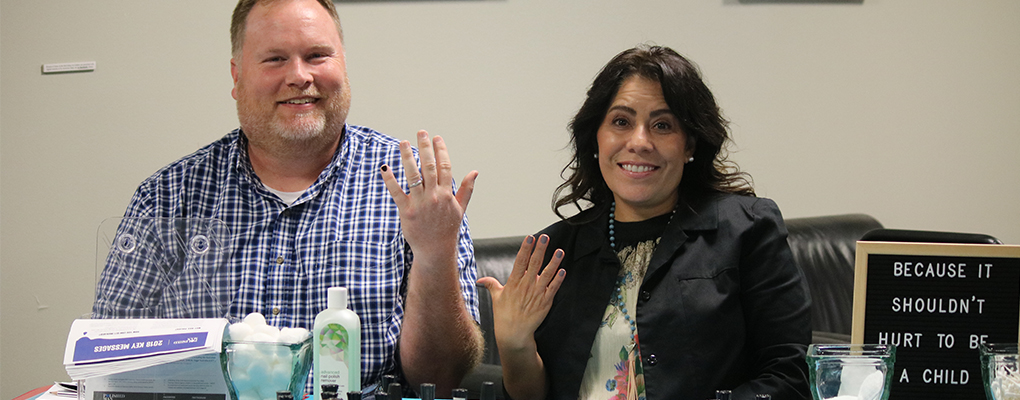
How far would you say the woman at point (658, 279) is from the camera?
1.40m

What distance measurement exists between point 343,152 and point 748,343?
100cm

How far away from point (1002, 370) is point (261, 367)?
0.89 m

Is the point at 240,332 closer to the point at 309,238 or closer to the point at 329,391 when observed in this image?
the point at 329,391

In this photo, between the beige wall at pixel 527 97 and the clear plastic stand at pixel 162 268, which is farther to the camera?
the beige wall at pixel 527 97

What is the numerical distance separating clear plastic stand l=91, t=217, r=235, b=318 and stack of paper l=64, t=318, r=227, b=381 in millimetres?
71

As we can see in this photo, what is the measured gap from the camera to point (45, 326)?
2.81 m

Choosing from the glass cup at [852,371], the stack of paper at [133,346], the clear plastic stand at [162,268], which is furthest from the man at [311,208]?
the glass cup at [852,371]

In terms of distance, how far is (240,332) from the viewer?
1.00m

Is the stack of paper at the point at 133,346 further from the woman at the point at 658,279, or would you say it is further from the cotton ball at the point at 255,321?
the woman at the point at 658,279

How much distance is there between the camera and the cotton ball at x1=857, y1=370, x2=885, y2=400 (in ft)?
2.90

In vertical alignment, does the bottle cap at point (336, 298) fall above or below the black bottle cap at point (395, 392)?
above

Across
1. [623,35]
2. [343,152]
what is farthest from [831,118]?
[343,152]

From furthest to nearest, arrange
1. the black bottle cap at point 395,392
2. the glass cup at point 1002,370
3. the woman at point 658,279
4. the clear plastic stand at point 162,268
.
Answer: the woman at point 658,279
the clear plastic stand at point 162,268
the black bottle cap at point 395,392
the glass cup at point 1002,370

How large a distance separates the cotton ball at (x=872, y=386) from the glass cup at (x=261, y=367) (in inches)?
27.2
